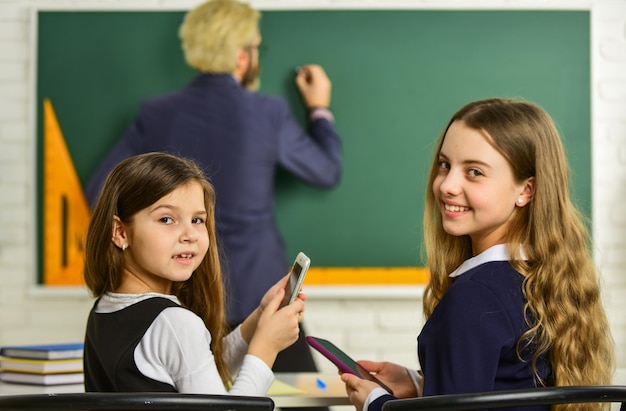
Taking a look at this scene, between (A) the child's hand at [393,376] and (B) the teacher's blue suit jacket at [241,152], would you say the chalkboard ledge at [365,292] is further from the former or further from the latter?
(A) the child's hand at [393,376]

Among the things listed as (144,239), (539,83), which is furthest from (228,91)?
(144,239)

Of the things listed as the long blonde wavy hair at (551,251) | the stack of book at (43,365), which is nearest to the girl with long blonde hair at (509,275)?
the long blonde wavy hair at (551,251)

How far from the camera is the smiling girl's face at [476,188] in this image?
1.55 m

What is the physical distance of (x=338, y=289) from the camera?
140 inches

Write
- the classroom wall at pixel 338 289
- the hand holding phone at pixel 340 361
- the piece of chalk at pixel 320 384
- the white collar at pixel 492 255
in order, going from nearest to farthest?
the white collar at pixel 492 255 < the hand holding phone at pixel 340 361 < the piece of chalk at pixel 320 384 < the classroom wall at pixel 338 289

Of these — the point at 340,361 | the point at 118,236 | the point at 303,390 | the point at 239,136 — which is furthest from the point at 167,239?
the point at 239,136

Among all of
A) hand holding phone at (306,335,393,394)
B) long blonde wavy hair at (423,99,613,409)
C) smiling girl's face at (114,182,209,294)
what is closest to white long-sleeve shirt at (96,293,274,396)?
smiling girl's face at (114,182,209,294)

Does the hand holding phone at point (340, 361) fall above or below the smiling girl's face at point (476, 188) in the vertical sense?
below

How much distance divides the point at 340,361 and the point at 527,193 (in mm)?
460

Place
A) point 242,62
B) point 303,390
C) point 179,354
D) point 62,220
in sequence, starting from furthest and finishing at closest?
point 62,220 < point 242,62 < point 303,390 < point 179,354

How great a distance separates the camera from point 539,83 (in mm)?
3646

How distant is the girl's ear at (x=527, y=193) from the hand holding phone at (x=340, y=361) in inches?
16.8

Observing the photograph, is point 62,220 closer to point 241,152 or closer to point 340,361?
point 241,152

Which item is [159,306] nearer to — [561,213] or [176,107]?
[561,213]
